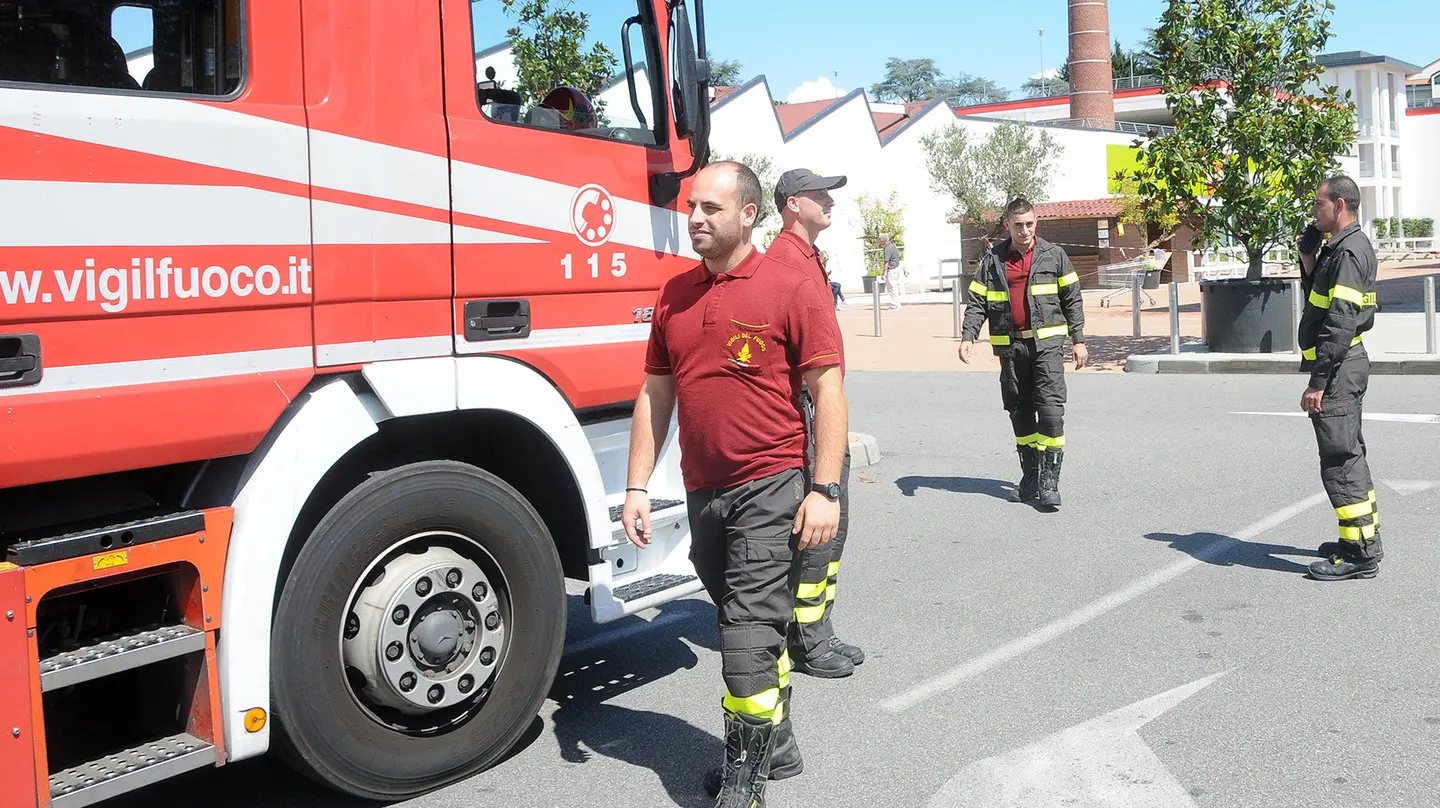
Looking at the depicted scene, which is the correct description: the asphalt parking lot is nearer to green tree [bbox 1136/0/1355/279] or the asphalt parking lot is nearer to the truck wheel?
the truck wheel

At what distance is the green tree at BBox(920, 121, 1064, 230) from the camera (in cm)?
4966

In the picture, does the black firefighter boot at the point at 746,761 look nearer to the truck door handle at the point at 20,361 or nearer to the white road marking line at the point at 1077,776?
the white road marking line at the point at 1077,776

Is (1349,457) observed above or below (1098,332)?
below

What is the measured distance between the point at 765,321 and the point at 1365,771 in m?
2.25

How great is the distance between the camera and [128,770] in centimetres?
339

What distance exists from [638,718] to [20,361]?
98.2 inches

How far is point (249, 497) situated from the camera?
3520mm

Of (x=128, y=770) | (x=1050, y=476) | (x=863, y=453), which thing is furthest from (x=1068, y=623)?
(x=863, y=453)

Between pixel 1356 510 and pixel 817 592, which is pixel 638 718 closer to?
pixel 817 592

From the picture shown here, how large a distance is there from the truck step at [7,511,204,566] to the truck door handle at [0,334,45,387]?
383mm

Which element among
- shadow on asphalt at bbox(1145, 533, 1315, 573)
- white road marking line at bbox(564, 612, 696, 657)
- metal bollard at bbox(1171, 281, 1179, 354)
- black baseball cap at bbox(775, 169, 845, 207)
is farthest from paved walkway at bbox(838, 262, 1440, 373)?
black baseball cap at bbox(775, 169, 845, 207)

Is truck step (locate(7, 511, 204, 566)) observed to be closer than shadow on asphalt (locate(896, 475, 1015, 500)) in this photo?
Yes

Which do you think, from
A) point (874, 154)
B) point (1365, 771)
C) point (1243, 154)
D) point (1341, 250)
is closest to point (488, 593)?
point (1365, 771)

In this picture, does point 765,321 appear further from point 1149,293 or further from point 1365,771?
point 1149,293
